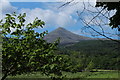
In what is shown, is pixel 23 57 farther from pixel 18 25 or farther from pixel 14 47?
pixel 18 25

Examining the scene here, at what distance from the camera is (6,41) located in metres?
7.57

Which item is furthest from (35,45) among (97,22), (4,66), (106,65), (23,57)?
(106,65)

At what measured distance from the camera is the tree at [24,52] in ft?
24.0

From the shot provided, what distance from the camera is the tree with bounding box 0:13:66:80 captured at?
7312mm

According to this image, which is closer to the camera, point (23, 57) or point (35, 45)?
point (23, 57)

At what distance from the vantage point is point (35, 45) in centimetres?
799

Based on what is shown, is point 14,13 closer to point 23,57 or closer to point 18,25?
point 18,25

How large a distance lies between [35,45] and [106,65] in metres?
146

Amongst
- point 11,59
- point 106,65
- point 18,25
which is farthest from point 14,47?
point 106,65

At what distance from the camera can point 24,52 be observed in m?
7.34

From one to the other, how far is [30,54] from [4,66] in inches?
43.4

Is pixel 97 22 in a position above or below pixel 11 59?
Answer: above

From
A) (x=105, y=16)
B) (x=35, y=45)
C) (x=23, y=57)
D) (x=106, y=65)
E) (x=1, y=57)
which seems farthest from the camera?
(x=106, y=65)

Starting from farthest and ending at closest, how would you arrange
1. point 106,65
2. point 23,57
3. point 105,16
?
point 106,65 → point 23,57 → point 105,16
